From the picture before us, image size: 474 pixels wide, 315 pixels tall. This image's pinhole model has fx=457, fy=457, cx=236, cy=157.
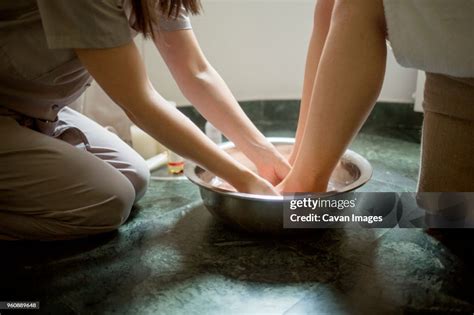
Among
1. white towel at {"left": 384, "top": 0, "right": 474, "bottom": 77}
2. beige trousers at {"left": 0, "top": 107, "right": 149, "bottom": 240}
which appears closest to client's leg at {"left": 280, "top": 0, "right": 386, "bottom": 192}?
white towel at {"left": 384, "top": 0, "right": 474, "bottom": 77}

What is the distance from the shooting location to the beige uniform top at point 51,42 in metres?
0.67

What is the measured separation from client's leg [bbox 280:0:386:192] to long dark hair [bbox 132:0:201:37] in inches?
10.2

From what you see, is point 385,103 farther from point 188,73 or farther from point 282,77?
point 188,73

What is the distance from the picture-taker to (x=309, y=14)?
1564 millimetres

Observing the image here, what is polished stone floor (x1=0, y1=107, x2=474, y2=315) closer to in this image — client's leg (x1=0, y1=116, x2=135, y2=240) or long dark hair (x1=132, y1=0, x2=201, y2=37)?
client's leg (x1=0, y1=116, x2=135, y2=240)

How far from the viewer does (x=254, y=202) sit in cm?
78

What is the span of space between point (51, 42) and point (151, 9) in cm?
17

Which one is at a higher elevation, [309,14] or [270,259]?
[309,14]

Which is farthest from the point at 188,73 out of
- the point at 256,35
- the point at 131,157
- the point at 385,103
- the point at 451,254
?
the point at 385,103

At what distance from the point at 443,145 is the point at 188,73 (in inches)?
19.8

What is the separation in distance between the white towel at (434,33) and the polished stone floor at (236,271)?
13.0 inches

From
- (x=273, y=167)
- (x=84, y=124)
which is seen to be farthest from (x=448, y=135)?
(x=84, y=124)

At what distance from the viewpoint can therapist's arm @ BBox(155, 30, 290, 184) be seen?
3.03ft

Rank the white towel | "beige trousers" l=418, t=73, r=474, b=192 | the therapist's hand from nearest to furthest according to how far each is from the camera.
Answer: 1. the white towel
2. "beige trousers" l=418, t=73, r=474, b=192
3. the therapist's hand
